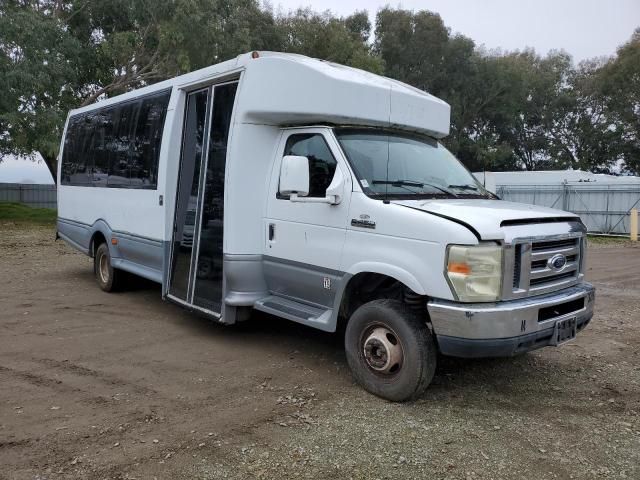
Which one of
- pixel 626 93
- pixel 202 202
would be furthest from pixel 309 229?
pixel 626 93

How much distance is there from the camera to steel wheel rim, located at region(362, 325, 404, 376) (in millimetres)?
4477

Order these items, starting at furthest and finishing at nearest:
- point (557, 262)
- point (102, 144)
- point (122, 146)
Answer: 1. point (102, 144)
2. point (122, 146)
3. point (557, 262)

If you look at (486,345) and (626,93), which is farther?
(626,93)

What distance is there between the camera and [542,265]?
443 cm

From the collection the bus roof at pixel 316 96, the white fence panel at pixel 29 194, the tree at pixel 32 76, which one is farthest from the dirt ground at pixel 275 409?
the white fence panel at pixel 29 194

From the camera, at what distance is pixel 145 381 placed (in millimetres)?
4875

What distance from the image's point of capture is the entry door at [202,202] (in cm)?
590

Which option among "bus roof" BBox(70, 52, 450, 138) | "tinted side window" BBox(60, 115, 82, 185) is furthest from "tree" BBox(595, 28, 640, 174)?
"bus roof" BBox(70, 52, 450, 138)

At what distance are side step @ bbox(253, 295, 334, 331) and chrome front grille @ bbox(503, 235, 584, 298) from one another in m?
1.64

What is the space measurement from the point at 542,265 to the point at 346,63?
26.7 metres

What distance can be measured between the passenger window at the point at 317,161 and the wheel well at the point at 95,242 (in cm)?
459

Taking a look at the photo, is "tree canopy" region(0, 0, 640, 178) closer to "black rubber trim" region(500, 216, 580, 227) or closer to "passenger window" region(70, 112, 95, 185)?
"passenger window" region(70, 112, 95, 185)

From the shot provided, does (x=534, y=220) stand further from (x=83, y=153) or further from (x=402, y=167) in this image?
(x=83, y=153)

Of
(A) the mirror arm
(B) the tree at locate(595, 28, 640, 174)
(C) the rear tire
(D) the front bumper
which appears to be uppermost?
(B) the tree at locate(595, 28, 640, 174)
